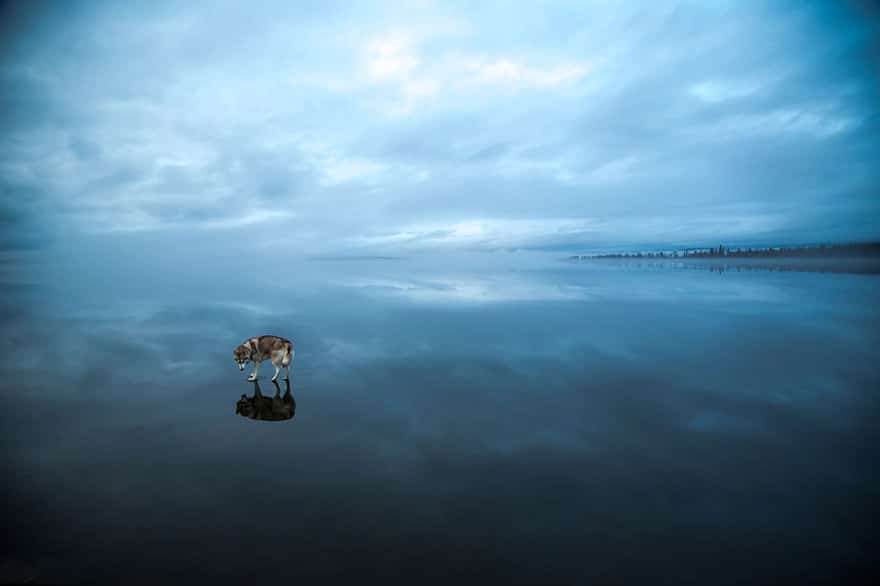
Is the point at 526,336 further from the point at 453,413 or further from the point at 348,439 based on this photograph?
the point at 348,439

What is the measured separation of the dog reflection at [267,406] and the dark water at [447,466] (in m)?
0.26

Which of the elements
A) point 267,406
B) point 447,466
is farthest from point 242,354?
point 447,466

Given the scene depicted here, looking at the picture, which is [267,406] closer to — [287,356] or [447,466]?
[287,356]

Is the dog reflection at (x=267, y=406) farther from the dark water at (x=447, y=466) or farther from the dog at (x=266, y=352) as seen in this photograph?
the dog at (x=266, y=352)

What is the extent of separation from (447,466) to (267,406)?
231 inches

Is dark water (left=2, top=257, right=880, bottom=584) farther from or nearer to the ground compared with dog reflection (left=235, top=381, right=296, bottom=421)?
nearer to the ground

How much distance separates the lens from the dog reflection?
9883 millimetres

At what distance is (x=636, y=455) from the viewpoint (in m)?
8.02

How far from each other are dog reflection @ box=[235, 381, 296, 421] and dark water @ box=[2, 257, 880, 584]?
0.26 m

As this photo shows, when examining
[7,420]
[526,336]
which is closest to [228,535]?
[7,420]

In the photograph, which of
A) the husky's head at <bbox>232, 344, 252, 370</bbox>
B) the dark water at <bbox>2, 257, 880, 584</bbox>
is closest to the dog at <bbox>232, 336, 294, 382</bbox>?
the husky's head at <bbox>232, 344, 252, 370</bbox>

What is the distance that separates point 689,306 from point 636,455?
30.0 m

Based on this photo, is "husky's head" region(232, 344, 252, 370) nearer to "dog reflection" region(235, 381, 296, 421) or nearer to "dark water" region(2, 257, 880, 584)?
"dark water" region(2, 257, 880, 584)

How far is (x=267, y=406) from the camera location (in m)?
10.5
